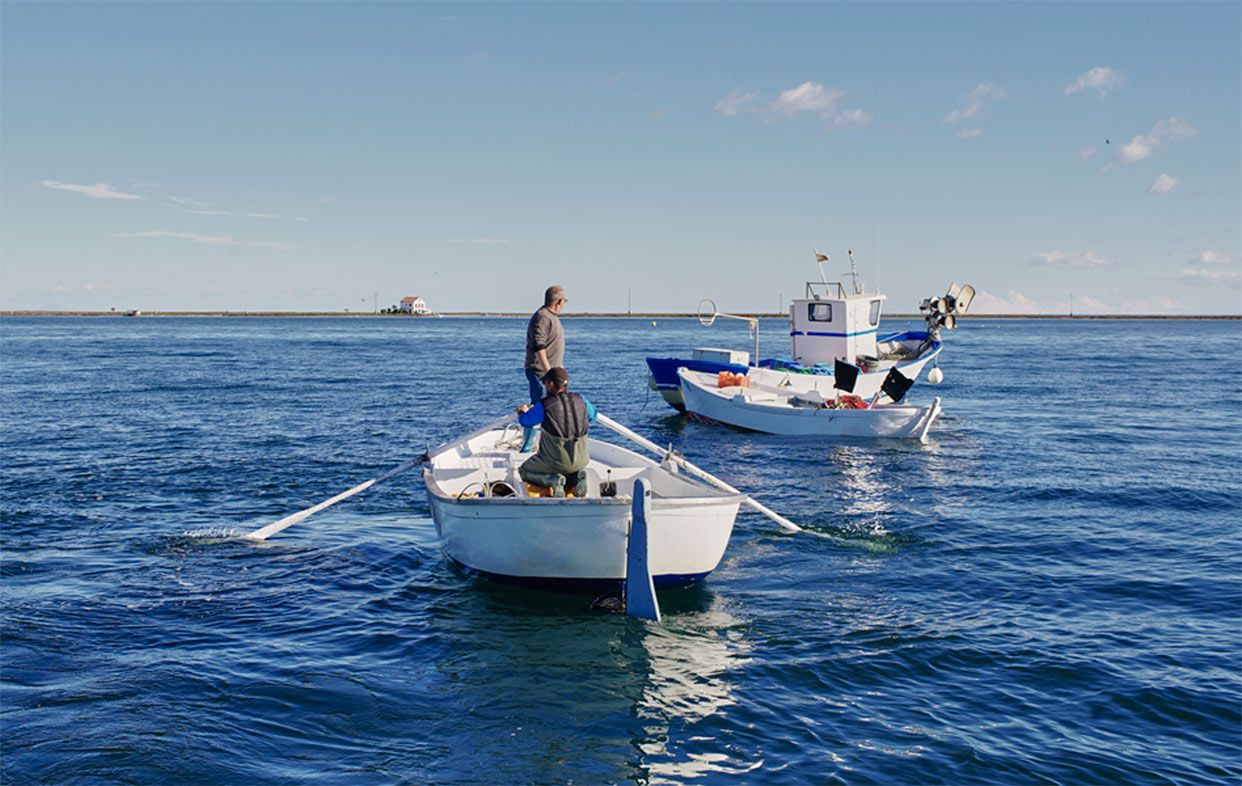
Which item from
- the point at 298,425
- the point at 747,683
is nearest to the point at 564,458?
the point at 747,683

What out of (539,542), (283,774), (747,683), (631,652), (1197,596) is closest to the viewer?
(283,774)

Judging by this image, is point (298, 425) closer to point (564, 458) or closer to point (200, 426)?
point (200, 426)

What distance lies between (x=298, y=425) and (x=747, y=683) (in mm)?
23330

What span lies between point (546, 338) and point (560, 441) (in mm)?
1877

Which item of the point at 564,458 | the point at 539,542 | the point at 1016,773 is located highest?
the point at 564,458

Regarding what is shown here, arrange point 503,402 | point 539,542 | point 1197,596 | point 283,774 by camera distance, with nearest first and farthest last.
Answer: point 283,774
point 539,542
point 1197,596
point 503,402

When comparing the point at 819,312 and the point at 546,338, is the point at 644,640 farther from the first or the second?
the point at 819,312

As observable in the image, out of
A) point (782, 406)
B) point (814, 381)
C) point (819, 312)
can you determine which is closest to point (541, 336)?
point (782, 406)

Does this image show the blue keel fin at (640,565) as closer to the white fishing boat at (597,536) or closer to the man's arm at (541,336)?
the white fishing boat at (597,536)

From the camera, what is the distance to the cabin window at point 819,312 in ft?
111

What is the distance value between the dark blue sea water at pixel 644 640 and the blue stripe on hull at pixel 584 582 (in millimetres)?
299

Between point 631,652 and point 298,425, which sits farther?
point 298,425

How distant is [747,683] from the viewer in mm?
9453

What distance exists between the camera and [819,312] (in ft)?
112
